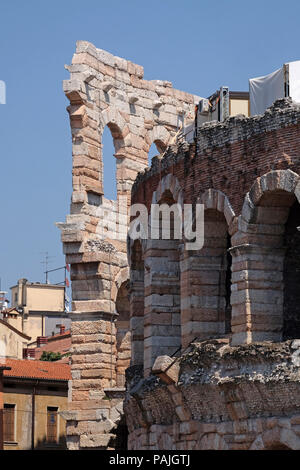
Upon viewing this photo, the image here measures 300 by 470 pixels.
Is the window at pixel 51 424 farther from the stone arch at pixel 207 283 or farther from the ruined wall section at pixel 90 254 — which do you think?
the stone arch at pixel 207 283

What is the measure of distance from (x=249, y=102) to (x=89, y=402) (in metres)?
10.9

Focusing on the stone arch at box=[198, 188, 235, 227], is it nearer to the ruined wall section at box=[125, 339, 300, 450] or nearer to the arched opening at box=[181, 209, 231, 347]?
the arched opening at box=[181, 209, 231, 347]

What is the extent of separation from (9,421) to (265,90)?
85.1ft

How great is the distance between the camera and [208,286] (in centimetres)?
2448

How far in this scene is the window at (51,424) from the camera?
48.5m

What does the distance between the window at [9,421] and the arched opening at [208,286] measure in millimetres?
23899

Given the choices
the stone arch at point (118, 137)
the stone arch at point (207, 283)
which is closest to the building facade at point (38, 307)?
the stone arch at point (118, 137)

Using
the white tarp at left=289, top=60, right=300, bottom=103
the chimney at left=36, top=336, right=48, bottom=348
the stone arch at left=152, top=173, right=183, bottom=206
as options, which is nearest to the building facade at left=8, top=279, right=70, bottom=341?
the chimney at left=36, top=336, right=48, bottom=348

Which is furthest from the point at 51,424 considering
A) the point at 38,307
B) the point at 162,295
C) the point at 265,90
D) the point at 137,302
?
the point at 265,90

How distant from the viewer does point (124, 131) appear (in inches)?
1377

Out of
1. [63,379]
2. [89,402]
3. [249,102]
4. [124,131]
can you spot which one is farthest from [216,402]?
[63,379]
